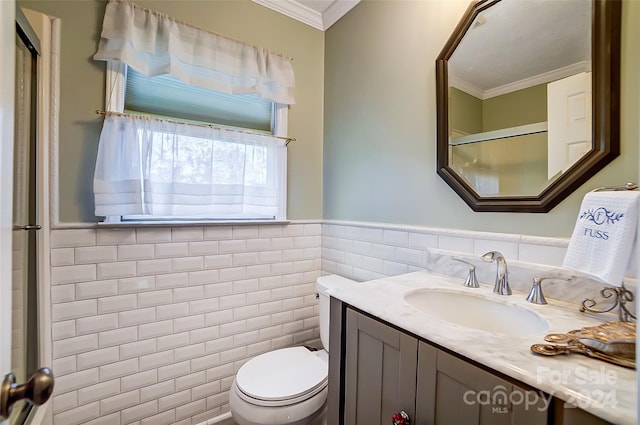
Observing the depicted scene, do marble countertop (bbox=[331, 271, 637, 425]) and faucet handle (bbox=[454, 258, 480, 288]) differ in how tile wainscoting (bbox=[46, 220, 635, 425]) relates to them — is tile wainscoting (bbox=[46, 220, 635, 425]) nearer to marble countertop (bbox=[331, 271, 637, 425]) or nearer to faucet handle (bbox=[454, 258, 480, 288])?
faucet handle (bbox=[454, 258, 480, 288])

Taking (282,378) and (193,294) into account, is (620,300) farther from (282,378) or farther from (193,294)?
(193,294)

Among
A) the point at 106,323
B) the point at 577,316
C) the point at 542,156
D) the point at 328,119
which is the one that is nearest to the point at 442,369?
the point at 577,316

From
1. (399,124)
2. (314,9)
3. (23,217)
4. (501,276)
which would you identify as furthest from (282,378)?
(314,9)

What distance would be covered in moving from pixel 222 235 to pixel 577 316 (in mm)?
1563

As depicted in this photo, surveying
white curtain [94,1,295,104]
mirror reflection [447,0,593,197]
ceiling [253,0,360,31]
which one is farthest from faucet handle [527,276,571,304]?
ceiling [253,0,360,31]

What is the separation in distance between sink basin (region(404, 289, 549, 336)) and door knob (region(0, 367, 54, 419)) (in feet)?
3.12

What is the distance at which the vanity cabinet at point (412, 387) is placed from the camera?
570mm

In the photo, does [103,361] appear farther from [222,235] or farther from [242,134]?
[242,134]

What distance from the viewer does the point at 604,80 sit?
877mm

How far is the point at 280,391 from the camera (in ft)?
4.07

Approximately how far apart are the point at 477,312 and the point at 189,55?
180 cm

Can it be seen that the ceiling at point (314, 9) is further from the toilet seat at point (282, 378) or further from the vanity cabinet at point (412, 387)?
the toilet seat at point (282, 378)

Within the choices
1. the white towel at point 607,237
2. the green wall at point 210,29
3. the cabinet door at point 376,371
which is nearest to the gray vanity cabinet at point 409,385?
the cabinet door at point 376,371

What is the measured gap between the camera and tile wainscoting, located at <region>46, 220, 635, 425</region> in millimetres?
1278
